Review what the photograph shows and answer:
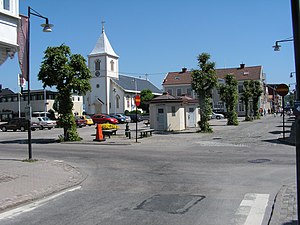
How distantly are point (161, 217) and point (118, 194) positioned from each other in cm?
234

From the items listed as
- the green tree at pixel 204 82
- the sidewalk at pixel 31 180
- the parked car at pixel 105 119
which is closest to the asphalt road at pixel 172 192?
the sidewalk at pixel 31 180

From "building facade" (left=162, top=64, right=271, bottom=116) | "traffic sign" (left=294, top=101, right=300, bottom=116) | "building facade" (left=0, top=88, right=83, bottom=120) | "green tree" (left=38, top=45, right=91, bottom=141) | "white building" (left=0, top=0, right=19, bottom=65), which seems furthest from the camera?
"building facade" (left=162, top=64, right=271, bottom=116)

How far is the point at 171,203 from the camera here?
777 cm

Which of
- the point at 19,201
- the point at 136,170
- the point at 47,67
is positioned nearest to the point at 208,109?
the point at 47,67

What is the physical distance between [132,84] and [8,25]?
285ft

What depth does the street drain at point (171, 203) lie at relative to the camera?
7.26 m

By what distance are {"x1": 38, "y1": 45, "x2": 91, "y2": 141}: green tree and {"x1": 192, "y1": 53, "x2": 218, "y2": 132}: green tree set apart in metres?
9.92

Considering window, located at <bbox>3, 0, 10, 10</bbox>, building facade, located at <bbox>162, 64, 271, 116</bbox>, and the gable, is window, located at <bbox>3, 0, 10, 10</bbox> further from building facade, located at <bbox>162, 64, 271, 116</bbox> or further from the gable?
building facade, located at <bbox>162, 64, 271, 116</bbox>

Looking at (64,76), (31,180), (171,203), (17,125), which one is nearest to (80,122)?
(17,125)

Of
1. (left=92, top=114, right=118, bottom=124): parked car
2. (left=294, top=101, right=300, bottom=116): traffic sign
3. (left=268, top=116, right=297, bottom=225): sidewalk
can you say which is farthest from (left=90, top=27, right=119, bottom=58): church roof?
(left=294, top=101, right=300, bottom=116): traffic sign

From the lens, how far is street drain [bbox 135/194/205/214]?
7262mm

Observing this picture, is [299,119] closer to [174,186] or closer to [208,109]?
[174,186]

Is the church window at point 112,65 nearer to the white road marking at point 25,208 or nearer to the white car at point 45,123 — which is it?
the white car at point 45,123

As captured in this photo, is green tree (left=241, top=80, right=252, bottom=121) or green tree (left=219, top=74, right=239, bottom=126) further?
green tree (left=241, top=80, right=252, bottom=121)
